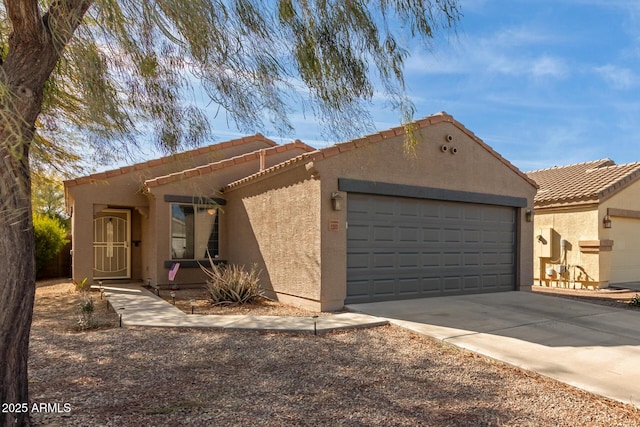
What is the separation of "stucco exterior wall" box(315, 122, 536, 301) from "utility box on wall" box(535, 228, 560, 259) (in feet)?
12.9

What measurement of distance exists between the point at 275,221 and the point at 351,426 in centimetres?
685

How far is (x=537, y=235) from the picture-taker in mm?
15914

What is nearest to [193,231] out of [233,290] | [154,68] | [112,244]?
[112,244]

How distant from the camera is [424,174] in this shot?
33.4 ft

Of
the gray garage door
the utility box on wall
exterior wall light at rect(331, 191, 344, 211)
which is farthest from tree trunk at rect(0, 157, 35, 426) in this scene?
the utility box on wall

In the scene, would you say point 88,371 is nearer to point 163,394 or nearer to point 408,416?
point 163,394

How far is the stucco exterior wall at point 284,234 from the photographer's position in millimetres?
8789

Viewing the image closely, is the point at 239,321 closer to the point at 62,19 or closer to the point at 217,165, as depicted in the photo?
the point at 62,19

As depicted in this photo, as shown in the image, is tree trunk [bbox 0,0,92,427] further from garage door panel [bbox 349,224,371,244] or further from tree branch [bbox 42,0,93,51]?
garage door panel [bbox 349,224,371,244]

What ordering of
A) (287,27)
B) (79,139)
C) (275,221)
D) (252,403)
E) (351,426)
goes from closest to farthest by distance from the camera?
1. (351,426)
2. (252,403)
3. (287,27)
4. (79,139)
5. (275,221)

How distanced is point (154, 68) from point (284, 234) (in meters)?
5.47

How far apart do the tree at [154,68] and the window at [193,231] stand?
22.8ft

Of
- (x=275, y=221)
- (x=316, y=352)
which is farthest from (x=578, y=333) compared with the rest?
(x=275, y=221)

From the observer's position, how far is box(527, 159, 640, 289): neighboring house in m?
14.1
